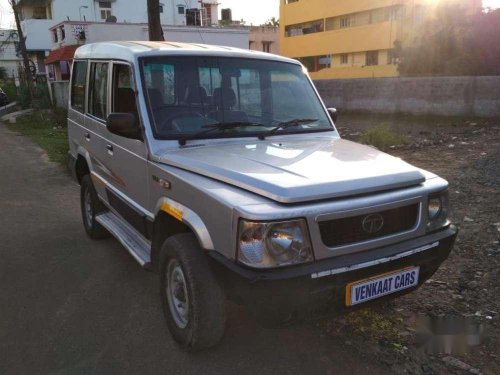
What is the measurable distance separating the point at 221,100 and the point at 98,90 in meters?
1.57

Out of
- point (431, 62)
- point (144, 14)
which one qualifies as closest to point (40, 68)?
point (144, 14)

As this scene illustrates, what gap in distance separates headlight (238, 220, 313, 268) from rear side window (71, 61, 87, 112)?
3.41 m

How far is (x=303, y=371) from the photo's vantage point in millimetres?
2973

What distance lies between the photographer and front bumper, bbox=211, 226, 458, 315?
2.53 m

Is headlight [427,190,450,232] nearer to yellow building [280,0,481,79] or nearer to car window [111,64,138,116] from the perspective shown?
car window [111,64,138,116]

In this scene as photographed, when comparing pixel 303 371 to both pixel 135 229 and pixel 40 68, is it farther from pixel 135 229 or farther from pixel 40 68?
pixel 40 68

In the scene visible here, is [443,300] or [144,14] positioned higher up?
[144,14]

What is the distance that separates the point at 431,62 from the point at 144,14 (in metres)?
27.8

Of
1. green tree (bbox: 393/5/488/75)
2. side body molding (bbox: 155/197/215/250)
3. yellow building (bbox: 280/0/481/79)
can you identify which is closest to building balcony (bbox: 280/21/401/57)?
yellow building (bbox: 280/0/481/79)

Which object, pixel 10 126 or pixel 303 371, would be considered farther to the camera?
pixel 10 126

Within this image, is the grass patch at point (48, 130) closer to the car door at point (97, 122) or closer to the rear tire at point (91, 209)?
the rear tire at point (91, 209)

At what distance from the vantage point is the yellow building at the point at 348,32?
35.5 m

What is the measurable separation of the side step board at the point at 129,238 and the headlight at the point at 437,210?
78.6 inches


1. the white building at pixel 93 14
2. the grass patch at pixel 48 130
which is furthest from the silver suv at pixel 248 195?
the white building at pixel 93 14
